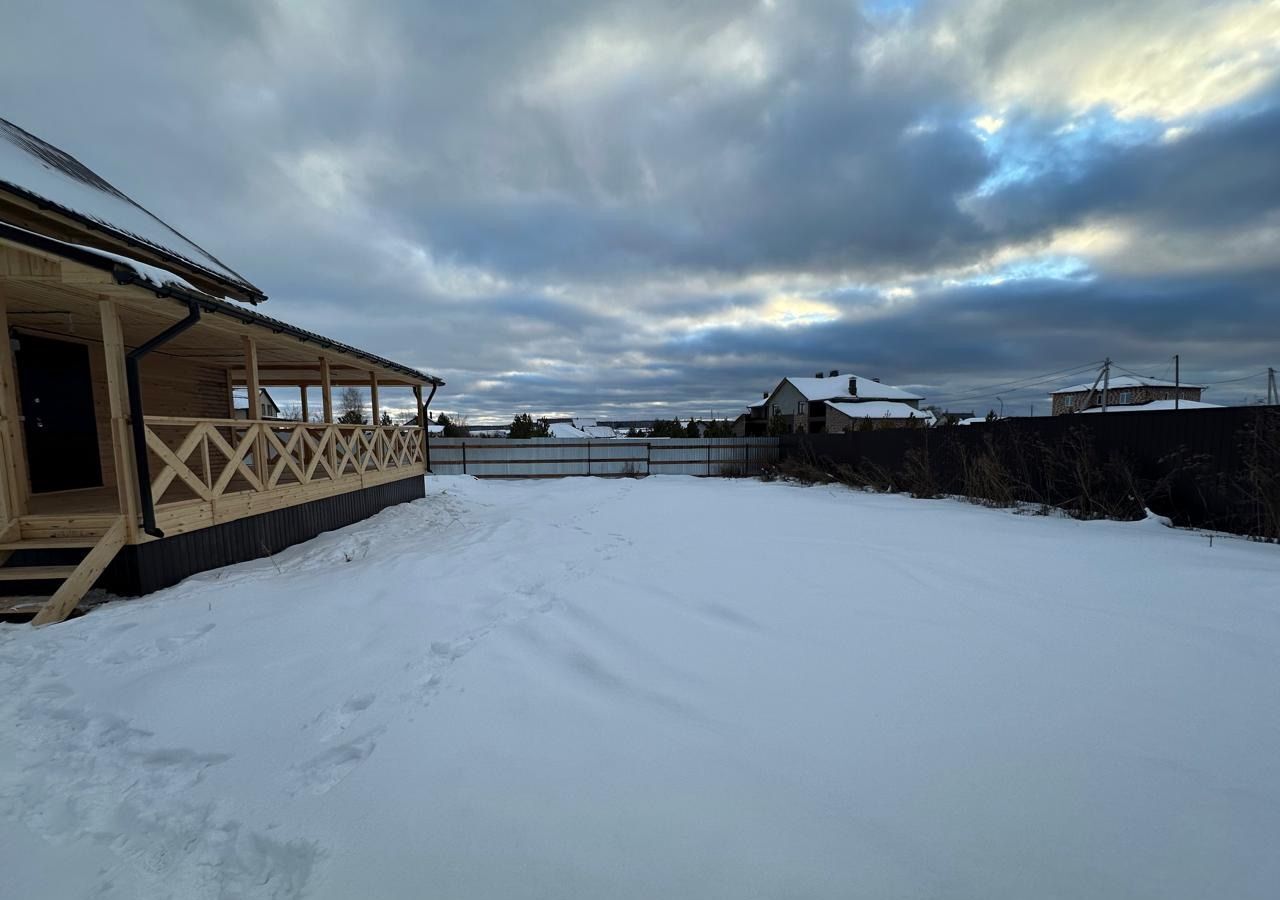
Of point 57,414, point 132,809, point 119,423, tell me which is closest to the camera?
point 132,809

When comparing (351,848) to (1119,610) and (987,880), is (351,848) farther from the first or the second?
(1119,610)

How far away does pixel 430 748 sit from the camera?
7.03 feet

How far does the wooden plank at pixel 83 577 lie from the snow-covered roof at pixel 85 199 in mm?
3889

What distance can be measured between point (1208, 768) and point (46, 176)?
10.9m

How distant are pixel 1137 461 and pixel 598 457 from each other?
41.8ft

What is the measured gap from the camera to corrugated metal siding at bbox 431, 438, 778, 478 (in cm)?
1560

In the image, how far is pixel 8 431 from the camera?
4.31m

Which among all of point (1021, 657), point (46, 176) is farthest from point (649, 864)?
point (46, 176)

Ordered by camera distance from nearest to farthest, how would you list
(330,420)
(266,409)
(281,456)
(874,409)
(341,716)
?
(341,716) → (281,456) → (330,420) → (266,409) → (874,409)

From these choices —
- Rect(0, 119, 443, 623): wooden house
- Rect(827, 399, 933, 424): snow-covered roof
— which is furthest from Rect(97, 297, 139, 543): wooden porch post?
Rect(827, 399, 933, 424): snow-covered roof

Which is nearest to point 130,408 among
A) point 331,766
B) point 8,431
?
point 8,431

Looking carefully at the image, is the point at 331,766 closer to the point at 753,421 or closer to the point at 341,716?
the point at 341,716

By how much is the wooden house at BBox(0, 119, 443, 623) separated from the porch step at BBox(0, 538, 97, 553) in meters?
0.02

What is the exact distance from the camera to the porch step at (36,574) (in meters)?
3.93
